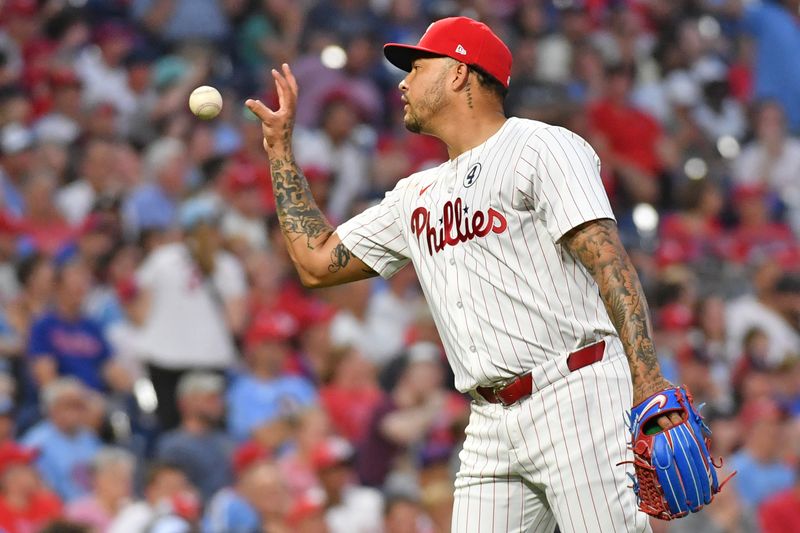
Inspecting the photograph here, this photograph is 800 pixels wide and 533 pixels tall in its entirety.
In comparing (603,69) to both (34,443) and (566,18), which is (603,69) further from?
(34,443)

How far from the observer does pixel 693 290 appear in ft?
35.2

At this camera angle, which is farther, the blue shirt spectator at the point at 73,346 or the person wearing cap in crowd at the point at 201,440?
the blue shirt spectator at the point at 73,346

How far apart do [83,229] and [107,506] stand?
89.4 inches

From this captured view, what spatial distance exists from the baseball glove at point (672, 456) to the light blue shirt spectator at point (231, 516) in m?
3.69

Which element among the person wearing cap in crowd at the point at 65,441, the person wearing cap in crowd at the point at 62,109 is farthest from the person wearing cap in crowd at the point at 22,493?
the person wearing cap in crowd at the point at 62,109

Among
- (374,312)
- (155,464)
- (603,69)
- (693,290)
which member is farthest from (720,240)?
(155,464)

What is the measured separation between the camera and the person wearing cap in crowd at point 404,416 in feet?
27.0

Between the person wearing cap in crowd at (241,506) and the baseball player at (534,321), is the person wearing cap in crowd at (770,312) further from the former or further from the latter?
the baseball player at (534,321)

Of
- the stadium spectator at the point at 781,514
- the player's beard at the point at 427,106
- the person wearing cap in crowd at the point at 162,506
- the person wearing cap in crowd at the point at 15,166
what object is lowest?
the stadium spectator at the point at 781,514

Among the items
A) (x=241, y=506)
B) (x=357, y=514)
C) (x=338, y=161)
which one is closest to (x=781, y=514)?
(x=357, y=514)

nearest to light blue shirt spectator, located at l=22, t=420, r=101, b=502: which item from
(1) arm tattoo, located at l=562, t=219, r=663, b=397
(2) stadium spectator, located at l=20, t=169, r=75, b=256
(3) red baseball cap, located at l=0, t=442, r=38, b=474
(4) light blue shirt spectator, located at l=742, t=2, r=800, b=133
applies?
(3) red baseball cap, located at l=0, t=442, r=38, b=474

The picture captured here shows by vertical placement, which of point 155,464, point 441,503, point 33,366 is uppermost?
point 33,366

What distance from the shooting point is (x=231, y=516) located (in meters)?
7.09

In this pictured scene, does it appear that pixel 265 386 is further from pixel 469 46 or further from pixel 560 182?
pixel 560 182
